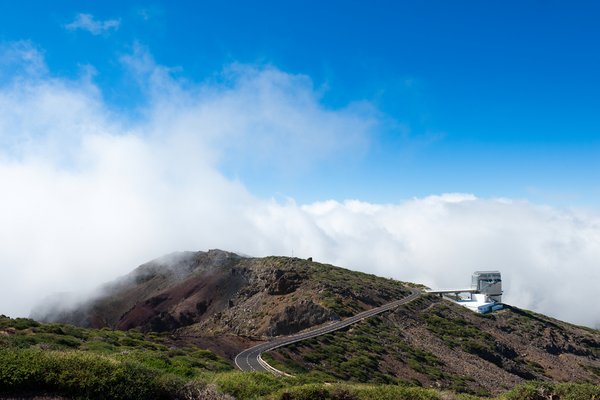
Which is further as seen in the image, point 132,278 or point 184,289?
point 132,278

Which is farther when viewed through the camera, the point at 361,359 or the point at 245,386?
the point at 361,359

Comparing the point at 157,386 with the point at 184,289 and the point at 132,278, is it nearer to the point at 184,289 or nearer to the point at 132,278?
the point at 184,289

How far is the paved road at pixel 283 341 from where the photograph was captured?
41409 mm

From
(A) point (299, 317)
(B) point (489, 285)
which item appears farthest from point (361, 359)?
(B) point (489, 285)

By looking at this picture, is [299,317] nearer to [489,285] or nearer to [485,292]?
[485,292]

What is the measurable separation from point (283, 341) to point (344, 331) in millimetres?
11788

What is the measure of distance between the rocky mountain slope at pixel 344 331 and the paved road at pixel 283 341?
1609 millimetres

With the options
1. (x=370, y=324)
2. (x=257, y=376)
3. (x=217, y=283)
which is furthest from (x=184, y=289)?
(x=257, y=376)

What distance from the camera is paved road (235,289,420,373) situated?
136ft

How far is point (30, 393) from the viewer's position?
1204 cm

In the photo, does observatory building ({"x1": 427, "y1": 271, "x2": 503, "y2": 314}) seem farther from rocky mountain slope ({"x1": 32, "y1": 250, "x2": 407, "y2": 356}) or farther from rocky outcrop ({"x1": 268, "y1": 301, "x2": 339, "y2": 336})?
rocky outcrop ({"x1": 268, "y1": 301, "x2": 339, "y2": 336})

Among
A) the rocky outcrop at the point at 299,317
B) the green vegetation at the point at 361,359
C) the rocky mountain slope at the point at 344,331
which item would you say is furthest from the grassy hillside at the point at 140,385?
the rocky outcrop at the point at 299,317

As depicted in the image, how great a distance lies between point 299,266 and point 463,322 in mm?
38455

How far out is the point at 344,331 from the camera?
6153 cm
